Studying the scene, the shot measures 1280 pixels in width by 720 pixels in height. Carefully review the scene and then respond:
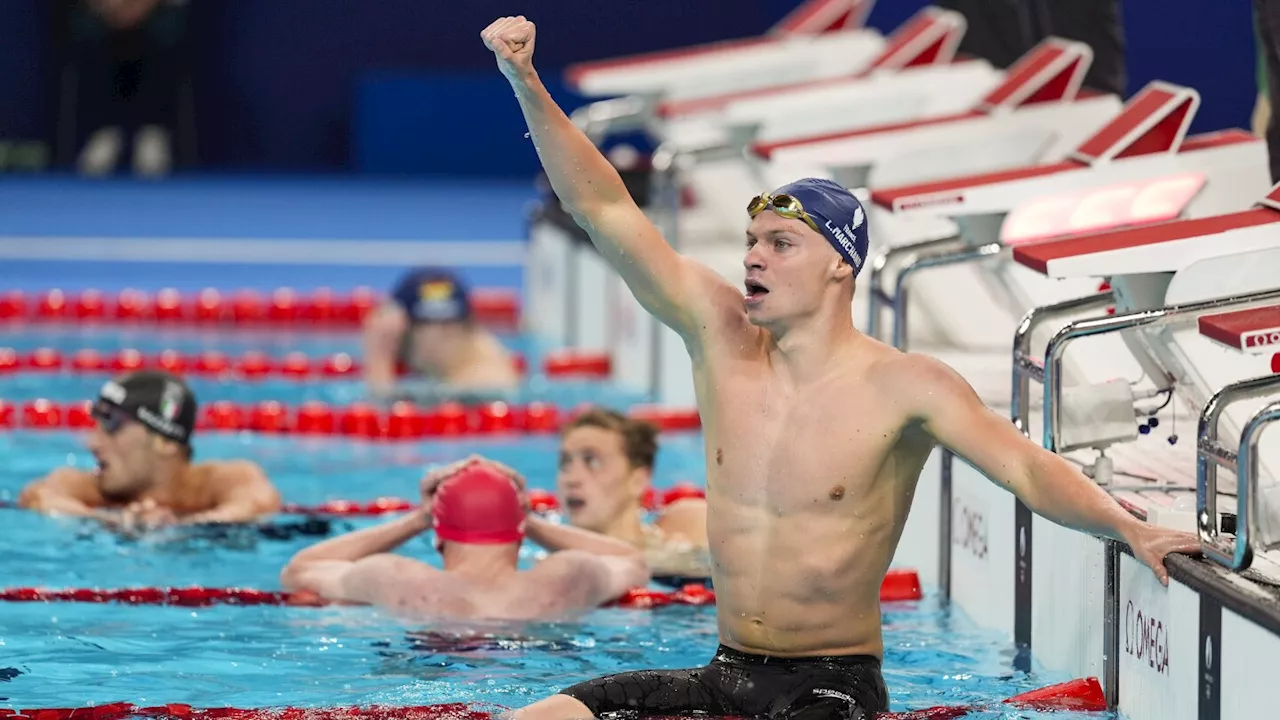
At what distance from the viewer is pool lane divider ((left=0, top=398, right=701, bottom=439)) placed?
9086 millimetres

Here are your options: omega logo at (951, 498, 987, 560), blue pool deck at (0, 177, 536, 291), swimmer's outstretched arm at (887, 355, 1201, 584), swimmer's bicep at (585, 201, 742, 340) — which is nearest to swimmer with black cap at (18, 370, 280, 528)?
omega logo at (951, 498, 987, 560)

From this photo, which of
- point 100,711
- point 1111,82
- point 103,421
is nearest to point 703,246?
point 1111,82

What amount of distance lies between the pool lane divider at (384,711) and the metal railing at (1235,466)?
66 cm

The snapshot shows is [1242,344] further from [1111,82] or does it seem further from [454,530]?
[1111,82]

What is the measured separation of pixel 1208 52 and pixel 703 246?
3.59 meters

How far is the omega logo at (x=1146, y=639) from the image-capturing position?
4.33 m

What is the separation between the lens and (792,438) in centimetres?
432

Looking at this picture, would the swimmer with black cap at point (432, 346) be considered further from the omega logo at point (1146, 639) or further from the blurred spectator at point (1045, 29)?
the omega logo at point (1146, 639)

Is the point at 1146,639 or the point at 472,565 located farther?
the point at 472,565

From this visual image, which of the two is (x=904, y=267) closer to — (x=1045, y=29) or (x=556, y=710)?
(x=556, y=710)

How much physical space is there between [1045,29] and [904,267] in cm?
332

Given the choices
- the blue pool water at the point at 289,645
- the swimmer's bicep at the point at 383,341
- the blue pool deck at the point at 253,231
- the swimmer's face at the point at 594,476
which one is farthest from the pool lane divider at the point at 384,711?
the blue pool deck at the point at 253,231

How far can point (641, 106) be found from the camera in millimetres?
12312

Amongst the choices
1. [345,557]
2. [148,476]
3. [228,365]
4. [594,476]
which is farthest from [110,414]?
[228,365]
